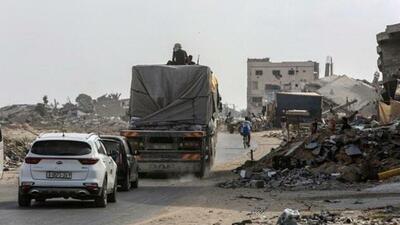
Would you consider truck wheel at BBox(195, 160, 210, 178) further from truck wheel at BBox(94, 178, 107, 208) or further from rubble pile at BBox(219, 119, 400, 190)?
truck wheel at BBox(94, 178, 107, 208)

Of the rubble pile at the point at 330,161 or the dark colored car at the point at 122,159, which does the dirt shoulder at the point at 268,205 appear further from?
the dark colored car at the point at 122,159

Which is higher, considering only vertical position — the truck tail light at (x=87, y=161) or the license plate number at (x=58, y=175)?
the truck tail light at (x=87, y=161)

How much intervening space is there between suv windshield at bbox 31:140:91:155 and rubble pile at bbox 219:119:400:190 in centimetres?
735

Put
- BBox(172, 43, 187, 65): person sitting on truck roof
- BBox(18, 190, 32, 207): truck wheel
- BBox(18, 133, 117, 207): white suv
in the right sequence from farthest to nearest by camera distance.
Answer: BBox(172, 43, 187, 65): person sitting on truck roof → BBox(18, 190, 32, 207): truck wheel → BBox(18, 133, 117, 207): white suv

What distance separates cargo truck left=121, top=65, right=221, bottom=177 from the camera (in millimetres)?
26328

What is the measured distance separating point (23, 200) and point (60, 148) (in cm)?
142

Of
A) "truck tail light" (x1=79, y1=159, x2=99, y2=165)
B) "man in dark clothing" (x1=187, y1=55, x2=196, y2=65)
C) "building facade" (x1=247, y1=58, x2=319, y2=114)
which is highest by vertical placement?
"building facade" (x1=247, y1=58, x2=319, y2=114)

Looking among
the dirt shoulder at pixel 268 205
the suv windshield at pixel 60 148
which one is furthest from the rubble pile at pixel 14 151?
the suv windshield at pixel 60 148

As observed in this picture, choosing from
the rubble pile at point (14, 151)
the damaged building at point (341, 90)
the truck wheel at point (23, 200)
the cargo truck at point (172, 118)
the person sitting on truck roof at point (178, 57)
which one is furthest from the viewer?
the damaged building at point (341, 90)

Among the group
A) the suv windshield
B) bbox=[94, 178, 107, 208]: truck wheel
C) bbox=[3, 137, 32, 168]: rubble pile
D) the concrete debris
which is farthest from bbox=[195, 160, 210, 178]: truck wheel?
the concrete debris

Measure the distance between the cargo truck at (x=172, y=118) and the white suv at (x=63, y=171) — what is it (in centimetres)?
869

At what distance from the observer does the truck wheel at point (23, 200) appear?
1691 centimetres

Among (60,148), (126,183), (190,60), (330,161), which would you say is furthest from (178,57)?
(60,148)

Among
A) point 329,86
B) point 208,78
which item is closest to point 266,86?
point 329,86
